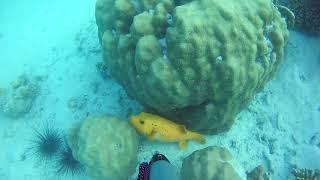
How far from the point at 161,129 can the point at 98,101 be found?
1.88 meters

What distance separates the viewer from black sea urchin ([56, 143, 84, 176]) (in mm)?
6086

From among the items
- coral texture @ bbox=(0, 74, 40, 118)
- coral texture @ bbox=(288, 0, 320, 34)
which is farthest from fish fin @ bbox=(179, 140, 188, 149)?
coral texture @ bbox=(0, 74, 40, 118)

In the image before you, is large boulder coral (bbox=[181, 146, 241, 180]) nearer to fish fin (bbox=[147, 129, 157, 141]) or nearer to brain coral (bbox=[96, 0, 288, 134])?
brain coral (bbox=[96, 0, 288, 134])

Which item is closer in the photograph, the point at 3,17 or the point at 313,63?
the point at 313,63

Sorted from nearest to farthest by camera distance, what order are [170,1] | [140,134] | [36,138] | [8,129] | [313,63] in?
[170,1] → [140,134] → [313,63] → [36,138] → [8,129]

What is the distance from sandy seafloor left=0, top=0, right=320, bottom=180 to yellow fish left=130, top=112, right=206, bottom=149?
46 cm

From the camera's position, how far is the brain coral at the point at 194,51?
4465 millimetres

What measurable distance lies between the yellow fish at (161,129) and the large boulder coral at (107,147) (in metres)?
0.23

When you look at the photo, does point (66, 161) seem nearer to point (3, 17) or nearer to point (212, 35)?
point (212, 35)

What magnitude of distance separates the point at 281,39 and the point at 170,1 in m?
1.68

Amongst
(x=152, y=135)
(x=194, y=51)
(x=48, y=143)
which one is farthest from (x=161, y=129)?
(x=48, y=143)

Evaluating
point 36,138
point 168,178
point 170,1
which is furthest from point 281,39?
point 36,138

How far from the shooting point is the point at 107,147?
5.34 metres

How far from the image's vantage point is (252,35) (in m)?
4.65
